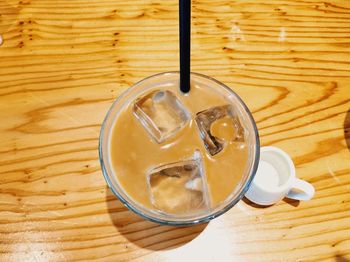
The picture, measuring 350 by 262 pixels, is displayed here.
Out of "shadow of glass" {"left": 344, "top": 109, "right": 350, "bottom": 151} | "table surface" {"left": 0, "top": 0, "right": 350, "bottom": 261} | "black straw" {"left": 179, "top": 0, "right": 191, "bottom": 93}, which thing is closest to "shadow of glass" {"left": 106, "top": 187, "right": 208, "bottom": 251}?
"table surface" {"left": 0, "top": 0, "right": 350, "bottom": 261}

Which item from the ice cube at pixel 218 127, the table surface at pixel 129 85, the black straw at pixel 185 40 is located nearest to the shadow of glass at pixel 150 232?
the table surface at pixel 129 85

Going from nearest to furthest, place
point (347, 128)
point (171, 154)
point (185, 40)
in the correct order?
point (185, 40)
point (171, 154)
point (347, 128)

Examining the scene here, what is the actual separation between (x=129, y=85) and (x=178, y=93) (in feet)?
0.56

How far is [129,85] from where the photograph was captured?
1029mm

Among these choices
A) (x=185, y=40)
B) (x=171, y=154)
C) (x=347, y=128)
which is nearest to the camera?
(x=185, y=40)

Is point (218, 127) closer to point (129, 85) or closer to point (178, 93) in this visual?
point (178, 93)

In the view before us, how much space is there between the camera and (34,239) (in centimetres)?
84

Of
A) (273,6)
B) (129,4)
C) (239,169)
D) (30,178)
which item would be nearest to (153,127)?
(239,169)

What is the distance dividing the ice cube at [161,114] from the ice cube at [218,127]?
4 centimetres

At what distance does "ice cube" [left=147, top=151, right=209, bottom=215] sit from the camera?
0.77 m

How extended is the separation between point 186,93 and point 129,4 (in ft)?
1.38

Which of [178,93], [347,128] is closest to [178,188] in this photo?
[178,93]

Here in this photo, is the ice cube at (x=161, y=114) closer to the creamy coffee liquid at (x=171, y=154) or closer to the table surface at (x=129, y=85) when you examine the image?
the creamy coffee liquid at (x=171, y=154)

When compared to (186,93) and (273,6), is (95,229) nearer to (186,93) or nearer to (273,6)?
(186,93)
